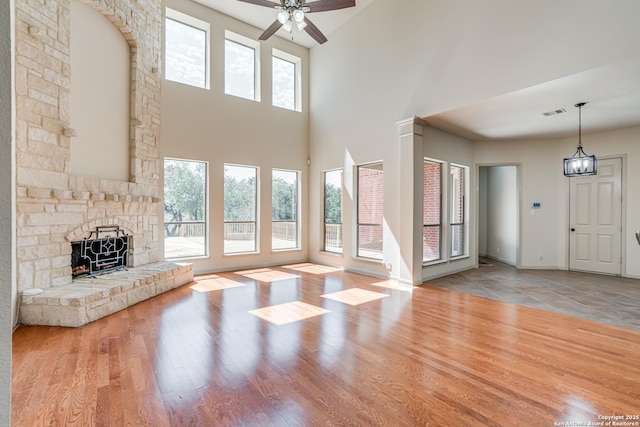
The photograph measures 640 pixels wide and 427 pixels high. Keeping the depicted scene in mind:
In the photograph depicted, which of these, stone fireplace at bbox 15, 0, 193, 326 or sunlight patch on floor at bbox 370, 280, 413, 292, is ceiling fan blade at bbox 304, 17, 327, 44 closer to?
stone fireplace at bbox 15, 0, 193, 326

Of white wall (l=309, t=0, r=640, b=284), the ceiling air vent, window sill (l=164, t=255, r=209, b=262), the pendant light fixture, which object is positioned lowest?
window sill (l=164, t=255, r=209, b=262)

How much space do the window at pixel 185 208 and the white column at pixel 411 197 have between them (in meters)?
3.93

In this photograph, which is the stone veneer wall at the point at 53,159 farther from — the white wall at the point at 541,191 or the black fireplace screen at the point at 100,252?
the white wall at the point at 541,191

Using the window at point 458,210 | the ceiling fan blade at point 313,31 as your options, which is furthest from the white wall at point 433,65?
the ceiling fan blade at point 313,31

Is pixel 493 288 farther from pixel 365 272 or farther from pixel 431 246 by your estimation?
pixel 365 272

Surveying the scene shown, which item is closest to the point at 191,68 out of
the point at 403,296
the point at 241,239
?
the point at 241,239

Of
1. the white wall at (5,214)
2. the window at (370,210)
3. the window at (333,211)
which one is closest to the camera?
the white wall at (5,214)

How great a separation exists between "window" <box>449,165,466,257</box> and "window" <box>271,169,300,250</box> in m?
3.62

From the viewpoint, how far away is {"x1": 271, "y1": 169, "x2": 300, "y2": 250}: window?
23.8 feet

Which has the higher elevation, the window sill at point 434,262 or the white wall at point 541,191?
the white wall at point 541,191

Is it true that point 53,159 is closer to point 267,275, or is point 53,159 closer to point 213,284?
point 213,284

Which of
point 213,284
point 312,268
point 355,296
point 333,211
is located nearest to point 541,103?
point 355,296

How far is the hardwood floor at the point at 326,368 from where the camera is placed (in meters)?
1.97

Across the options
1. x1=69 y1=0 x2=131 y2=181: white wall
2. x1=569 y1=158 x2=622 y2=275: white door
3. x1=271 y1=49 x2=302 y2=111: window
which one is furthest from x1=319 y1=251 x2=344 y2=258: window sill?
x1=569 y1=158 x2=622 y2=275: white door
